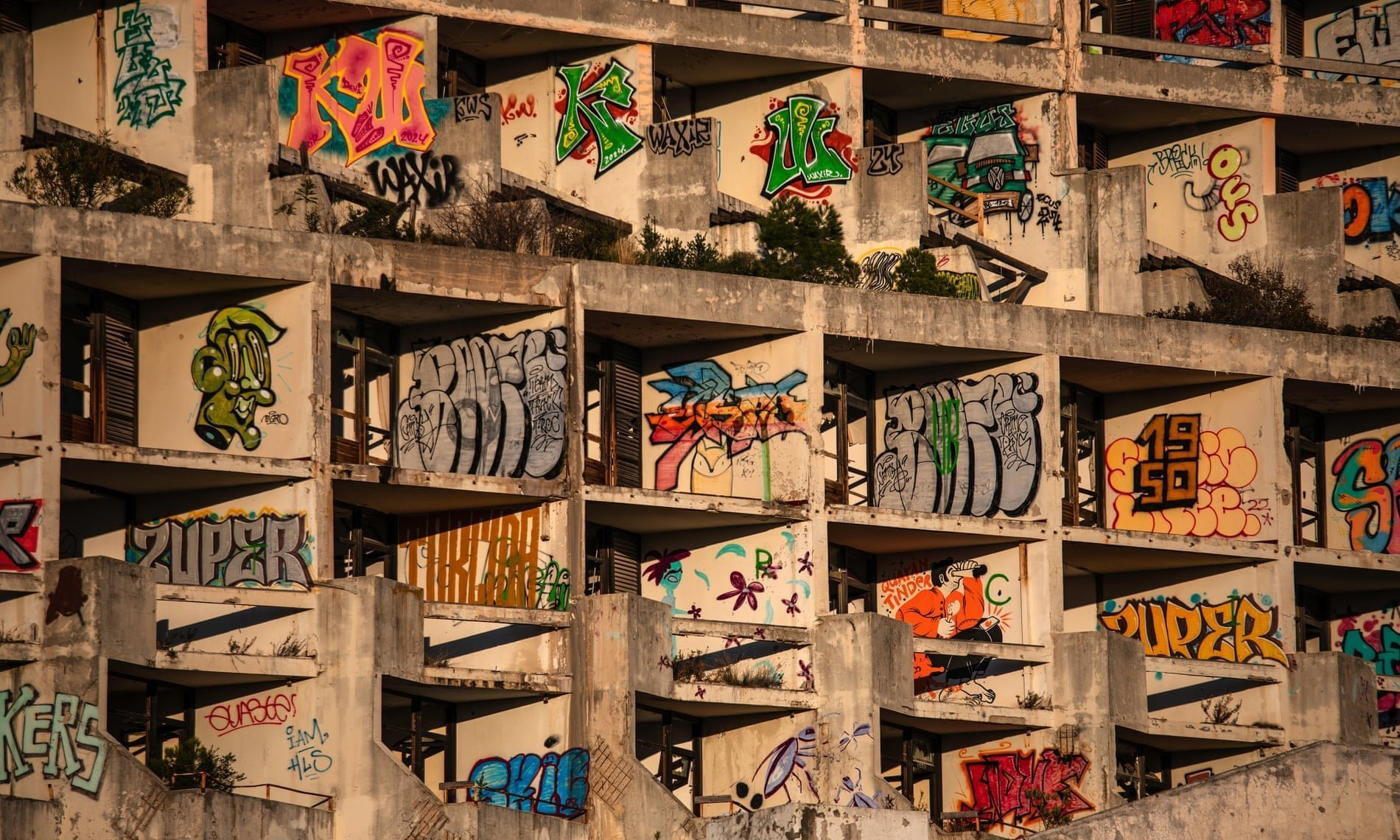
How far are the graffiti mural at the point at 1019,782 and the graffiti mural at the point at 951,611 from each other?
110cm

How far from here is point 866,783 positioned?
35.6m

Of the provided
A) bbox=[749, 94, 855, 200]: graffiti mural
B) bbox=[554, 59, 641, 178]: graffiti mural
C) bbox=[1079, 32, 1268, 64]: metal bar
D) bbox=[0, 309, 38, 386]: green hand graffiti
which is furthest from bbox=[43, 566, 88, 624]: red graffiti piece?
bbox=[1079, 32, 1268, 64]: metal bar

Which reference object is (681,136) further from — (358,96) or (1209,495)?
(1209,495)

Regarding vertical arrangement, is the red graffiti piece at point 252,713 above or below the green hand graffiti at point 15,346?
below

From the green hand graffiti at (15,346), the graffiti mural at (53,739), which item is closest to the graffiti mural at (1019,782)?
the graffiti mural at (53,739)

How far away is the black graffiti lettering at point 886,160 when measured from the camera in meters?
41.7

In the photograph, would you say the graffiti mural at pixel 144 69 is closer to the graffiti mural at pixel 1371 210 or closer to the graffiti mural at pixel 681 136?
the graffiti mural at pixel 681 136

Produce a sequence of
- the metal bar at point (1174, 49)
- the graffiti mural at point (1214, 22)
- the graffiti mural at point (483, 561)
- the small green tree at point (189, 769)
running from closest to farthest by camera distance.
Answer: the small green tree at point (189, 769) → the graffiti mural at point (483, 561) → the metal bar at point (1174, 49) → the graffiti mural at point (1214, 22)

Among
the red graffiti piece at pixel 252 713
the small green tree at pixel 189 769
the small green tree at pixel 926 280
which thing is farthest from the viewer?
the small green tree at pixel 926 280

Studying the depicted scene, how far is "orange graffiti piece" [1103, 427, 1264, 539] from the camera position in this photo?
40.9 meters

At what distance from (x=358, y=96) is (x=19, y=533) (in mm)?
10888

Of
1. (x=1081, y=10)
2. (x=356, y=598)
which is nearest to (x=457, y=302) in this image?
(x=356, y=598)

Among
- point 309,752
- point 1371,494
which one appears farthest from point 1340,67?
point 309,752

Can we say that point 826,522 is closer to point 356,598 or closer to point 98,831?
point 356,598
